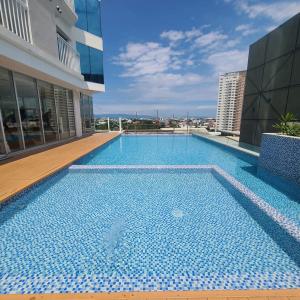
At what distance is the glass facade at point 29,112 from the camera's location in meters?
5.63

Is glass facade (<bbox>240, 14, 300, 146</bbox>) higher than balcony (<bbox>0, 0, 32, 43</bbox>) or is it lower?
lower

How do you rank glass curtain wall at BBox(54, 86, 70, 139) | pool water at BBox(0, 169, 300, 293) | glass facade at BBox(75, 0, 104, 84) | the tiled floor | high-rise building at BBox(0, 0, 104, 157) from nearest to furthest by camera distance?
the tiled floor, pool water at BBox(0, 169, 300, 293), high-rise building at BBox(0, 0, 104, 157), glass curtain wall at BBox(54, 86, 70, 139), glass facade at BBox(75, 0, 104, 84)

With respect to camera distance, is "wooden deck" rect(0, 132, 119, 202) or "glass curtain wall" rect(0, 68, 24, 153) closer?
"wooden deck" rect(0, 132, 119, 202)

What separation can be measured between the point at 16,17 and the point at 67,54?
3.78m

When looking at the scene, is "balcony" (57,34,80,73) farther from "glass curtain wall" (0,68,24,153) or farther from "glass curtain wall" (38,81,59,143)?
"glass curtain wall" (0,68,24,153)

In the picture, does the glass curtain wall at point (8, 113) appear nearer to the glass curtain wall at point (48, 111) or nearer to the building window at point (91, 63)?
the glass curtain wall at point (48, 111)

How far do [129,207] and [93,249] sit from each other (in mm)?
1215

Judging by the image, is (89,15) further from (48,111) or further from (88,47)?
(48,111)

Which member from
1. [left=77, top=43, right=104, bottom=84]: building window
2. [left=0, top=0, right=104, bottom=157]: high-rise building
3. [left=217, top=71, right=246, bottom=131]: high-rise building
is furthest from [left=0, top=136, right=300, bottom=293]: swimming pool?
[left=217, top=71, right=246, bottom=131]: high-rise building

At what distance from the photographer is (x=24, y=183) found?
3.76 metres

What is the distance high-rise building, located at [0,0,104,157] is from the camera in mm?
5398

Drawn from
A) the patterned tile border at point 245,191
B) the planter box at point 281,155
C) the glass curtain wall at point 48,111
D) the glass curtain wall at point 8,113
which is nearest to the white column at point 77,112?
the glass curtain wall at point 48,111

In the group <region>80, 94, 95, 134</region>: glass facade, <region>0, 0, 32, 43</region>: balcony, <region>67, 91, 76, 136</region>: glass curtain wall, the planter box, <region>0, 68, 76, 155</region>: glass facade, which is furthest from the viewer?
<region>80, 94, 95, 134</region>: glass facade

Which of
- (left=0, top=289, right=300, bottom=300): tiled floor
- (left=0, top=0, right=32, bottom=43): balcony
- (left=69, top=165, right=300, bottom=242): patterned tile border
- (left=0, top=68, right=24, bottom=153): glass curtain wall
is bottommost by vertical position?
(left=0, top=289, right=300, bottom=300): tiled floor
